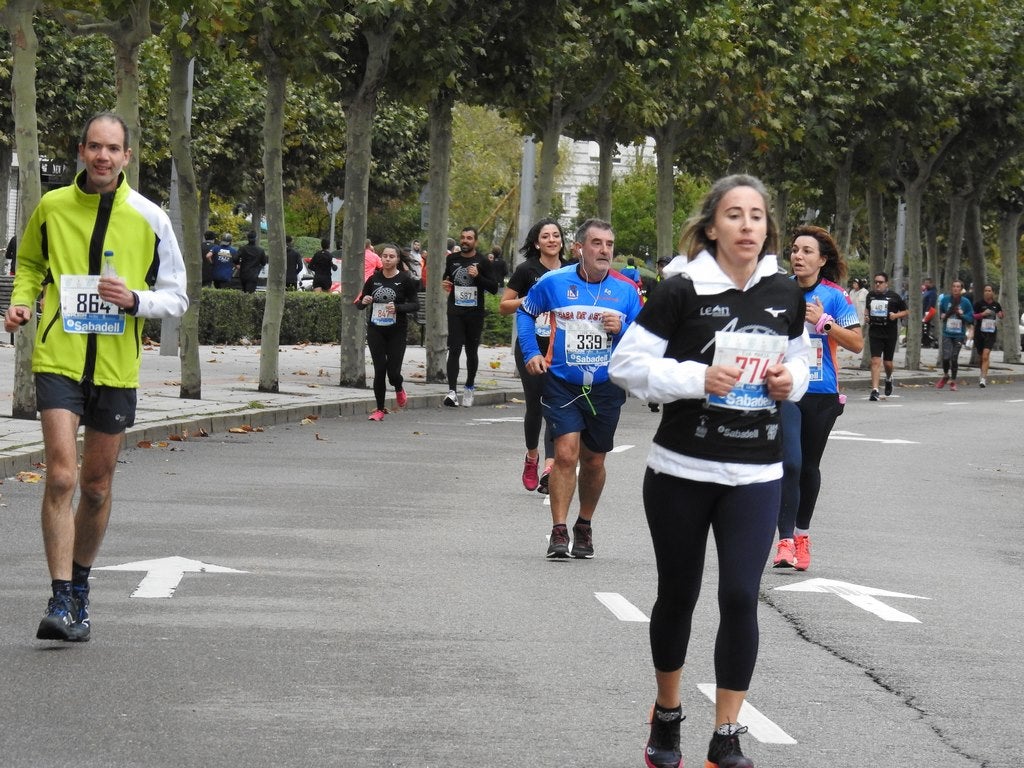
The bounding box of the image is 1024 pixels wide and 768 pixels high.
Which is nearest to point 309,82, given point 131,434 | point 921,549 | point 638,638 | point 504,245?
point 131,434

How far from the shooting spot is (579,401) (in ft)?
34.3

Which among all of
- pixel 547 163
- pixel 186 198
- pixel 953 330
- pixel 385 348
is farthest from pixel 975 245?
pixel 186 198

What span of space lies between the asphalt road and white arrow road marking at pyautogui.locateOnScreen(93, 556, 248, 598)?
Result: 0.03 meters

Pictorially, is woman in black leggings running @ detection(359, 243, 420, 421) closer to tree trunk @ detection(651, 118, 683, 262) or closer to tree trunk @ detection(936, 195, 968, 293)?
tree trunk @ detection(651, 118, 683, 262)

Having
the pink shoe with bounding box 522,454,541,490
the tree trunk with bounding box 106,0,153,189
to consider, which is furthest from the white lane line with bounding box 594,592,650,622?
the tree trunk with bounding box 106,0,153,189

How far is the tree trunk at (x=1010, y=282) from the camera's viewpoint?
1870 inches

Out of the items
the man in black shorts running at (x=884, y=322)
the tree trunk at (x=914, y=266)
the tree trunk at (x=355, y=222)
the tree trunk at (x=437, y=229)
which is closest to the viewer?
the tree trunk at (x=355, y=222)

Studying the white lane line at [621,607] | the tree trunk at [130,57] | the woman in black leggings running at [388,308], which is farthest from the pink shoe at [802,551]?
the woman in black leggings running at [388,308]

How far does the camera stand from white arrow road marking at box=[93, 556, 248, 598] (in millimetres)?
8727

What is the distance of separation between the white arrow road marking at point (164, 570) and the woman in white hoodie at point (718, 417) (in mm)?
3653

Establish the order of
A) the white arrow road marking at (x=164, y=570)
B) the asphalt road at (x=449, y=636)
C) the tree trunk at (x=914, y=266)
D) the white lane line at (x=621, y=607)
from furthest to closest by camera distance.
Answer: the tree trunk at (x=914, y=266), the white arrow road marking at (x=164, y=570), the white lane line at (x=621, y=607), the asphalt road at (x=449, y=636)

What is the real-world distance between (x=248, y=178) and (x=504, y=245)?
29018mm

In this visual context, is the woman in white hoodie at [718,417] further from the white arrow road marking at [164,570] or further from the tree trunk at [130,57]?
the tree trunk at [130,57]

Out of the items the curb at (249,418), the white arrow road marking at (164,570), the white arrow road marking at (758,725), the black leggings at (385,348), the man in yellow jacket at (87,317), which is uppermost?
the man in yellow jacket at (87,317)
